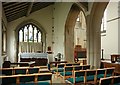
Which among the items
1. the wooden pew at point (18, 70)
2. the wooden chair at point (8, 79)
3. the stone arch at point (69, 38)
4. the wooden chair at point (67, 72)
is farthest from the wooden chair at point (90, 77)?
the stone arch at point (69, 38)

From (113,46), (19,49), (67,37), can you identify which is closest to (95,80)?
(67,37)

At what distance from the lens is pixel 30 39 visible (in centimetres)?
1467

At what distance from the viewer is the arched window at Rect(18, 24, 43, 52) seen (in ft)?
46.8

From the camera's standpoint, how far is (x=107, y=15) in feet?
46.9

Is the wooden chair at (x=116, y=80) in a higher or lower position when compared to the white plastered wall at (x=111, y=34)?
lower

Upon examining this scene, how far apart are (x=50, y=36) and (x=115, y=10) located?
16.3 feet

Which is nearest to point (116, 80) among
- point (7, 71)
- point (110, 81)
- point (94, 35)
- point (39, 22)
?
point (110, 81)

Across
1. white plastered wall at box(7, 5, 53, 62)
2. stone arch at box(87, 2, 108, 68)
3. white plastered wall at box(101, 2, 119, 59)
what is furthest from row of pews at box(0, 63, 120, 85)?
white plastered wall at box(7, 5, 53, 62)

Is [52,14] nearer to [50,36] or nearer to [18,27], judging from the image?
[50,36]

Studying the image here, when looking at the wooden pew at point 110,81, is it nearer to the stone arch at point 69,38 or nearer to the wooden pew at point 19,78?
the wooden pew at point 19,78

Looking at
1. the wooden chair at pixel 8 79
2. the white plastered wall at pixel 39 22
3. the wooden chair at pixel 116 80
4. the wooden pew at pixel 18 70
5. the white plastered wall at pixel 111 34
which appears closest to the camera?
the wooden chair at pixel 116 80

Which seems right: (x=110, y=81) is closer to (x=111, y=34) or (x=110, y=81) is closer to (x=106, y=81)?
(x=106, y=81)

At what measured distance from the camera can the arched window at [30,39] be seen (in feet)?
46.8

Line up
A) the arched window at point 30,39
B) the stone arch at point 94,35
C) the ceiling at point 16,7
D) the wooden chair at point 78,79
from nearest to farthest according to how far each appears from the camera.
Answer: the wooden chair at point 78,79
the stone arch at point 94,35
the ceiling at point 16,7
the arched window at point 30,39
